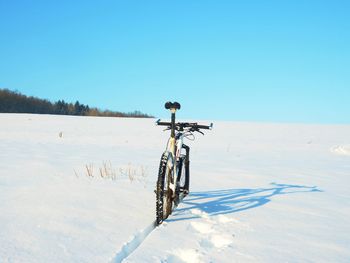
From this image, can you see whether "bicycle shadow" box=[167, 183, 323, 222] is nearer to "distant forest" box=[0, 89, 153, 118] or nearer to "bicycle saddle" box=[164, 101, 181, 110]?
"bicycle saddle" box=[164, 101, 181, 110]

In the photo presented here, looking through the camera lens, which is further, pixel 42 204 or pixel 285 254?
pixel 42 204

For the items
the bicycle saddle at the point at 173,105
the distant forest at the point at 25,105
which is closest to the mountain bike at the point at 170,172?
the bicycle saddle at the point at 173,105

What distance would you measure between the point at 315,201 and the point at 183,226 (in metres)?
2.81

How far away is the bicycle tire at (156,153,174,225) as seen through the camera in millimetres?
3896

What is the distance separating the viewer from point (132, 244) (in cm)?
320

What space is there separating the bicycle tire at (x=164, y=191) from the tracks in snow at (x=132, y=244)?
0.18m

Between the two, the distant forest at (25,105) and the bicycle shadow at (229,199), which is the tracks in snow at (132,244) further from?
the distant forest at (25,105)

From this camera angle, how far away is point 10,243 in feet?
9.65

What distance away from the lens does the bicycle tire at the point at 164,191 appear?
3896 millimetres

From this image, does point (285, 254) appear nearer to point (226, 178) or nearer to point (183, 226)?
point (183, 226)

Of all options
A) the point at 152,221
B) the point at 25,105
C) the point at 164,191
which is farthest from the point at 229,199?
the point at 25,105

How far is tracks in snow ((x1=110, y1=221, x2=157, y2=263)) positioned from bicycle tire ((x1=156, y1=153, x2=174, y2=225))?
7.1 inches

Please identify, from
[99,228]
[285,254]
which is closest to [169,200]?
[99,228]

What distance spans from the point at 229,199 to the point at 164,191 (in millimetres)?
1736
